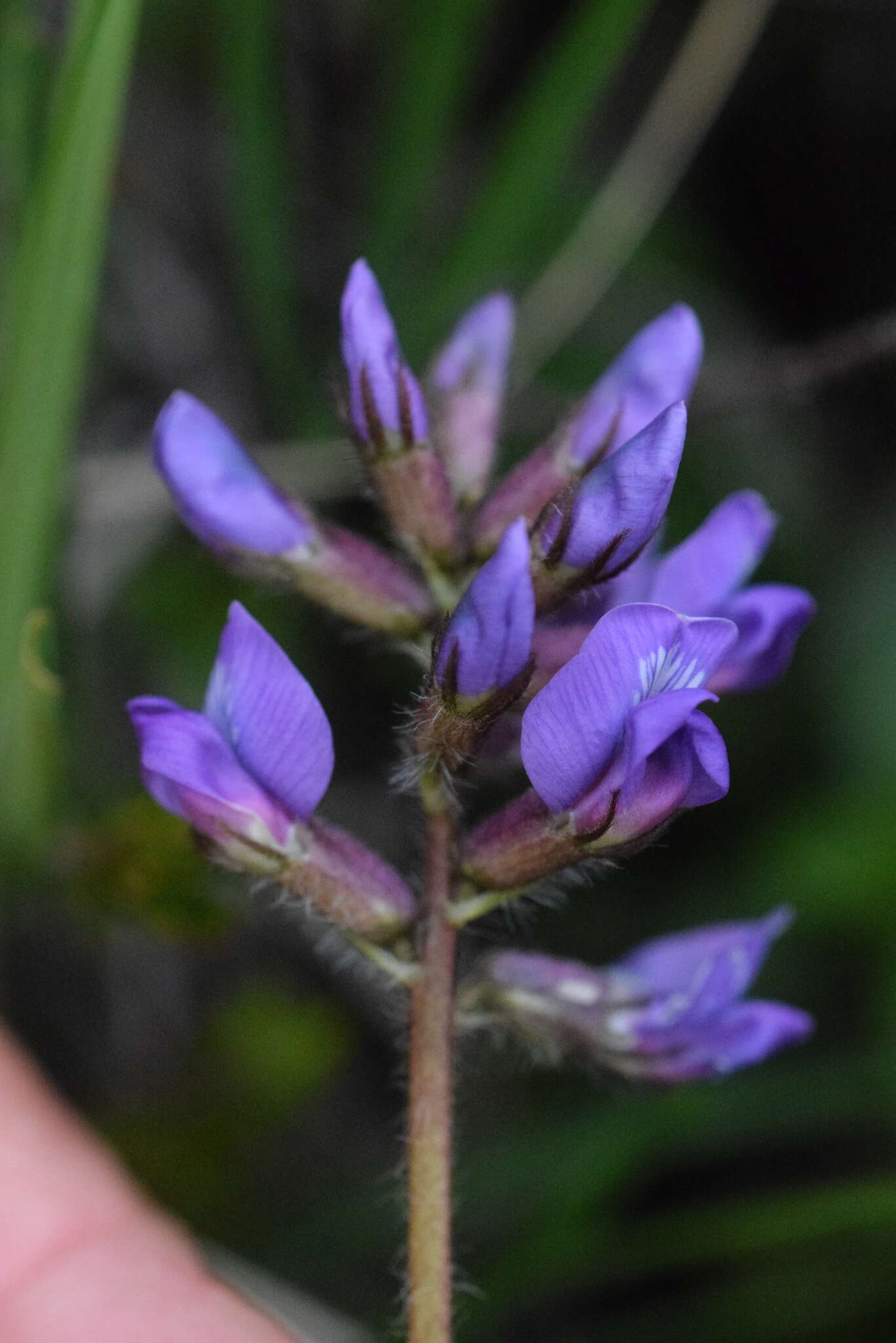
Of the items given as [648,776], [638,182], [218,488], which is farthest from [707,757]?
[638,182]

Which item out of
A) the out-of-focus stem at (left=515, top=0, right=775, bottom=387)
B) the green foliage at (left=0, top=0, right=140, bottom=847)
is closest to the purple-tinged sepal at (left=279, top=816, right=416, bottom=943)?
the green foliage at (left=0, top=0, right=140, bottom=847)

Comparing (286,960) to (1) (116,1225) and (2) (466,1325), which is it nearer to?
(2) (466,1325)

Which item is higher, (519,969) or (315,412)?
(315,412)

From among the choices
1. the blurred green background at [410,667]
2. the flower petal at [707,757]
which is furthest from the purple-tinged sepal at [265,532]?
the flower petal at [707,757]

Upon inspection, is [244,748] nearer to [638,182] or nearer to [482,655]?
[482,655]

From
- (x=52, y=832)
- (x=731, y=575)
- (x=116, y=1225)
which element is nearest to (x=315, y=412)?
(x=52, y=832)

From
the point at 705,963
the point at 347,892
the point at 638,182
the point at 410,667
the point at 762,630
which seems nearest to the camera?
the point at 347,892
